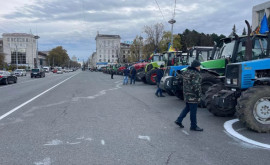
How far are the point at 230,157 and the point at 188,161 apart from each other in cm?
83

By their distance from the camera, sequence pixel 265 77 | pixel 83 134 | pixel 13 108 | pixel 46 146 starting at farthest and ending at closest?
1. pixel 13 108
2. pixel 265 77
3. pixel 83 134
4. pixel 46 146

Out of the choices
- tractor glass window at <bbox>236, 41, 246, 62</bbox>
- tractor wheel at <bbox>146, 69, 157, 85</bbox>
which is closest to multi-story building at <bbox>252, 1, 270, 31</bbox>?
tractor wheel at <bbox>146, 69, 157, 85</bbox>

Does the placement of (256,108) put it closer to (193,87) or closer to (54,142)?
(193,87)

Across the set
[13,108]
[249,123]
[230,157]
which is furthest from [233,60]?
[13,108]

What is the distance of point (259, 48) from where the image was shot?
27.3 ft

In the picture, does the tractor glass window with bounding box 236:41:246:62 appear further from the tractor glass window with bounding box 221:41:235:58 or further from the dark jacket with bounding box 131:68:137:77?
the dark jacket with bounding box 131:68:137:77

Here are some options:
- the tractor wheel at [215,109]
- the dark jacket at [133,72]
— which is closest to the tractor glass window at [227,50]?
the tractor wheel at [215,109]

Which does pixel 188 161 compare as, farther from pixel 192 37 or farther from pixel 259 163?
pixel 192 37

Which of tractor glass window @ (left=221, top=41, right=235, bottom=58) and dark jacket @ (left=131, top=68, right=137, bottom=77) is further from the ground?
tractor glass window @ (left=221, top=41, right=235, bottom=58)

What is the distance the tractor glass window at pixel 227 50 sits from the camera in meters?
9.25

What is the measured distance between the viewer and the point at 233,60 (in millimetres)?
8961

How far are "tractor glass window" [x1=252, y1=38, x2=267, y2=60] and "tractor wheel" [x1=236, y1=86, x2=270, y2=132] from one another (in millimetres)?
1914

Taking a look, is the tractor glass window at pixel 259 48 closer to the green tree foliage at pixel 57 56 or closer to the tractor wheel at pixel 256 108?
the tractor wheel at pixel 256 108

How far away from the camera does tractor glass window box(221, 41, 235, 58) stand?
9.25m
